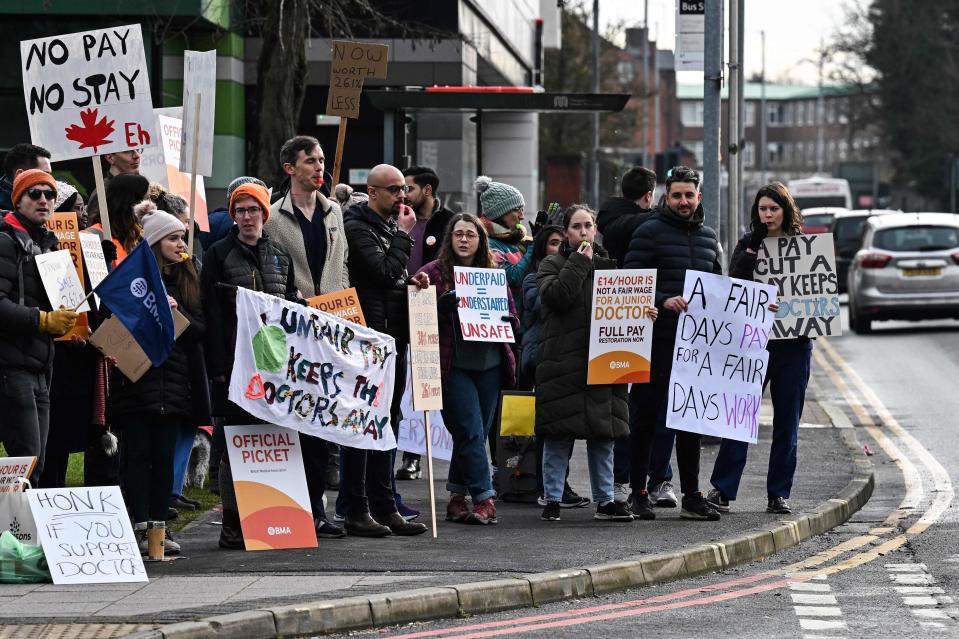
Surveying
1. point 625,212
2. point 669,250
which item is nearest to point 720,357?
point 669,250

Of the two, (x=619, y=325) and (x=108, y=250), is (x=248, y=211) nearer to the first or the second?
(x=108, y=250)

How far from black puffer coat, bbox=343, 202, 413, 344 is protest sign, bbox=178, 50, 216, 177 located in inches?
47.3

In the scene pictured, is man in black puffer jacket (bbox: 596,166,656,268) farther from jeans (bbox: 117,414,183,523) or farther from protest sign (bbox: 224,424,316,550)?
jeans (bbox: 117,414,183,523)

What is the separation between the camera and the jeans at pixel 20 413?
30.1 ft

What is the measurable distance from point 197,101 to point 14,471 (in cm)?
322

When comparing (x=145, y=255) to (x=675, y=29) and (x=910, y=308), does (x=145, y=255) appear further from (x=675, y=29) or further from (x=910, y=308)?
(x=910, y=308)

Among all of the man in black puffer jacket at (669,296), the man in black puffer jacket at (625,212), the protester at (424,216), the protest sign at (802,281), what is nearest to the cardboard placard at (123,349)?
the protester at (424,216)

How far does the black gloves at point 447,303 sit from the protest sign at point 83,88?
1890mm

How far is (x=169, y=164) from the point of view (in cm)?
1337

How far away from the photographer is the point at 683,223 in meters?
11.4

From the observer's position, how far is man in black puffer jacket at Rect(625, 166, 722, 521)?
11375 mm

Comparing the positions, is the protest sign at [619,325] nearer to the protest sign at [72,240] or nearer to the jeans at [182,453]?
the jeans at [182,453]

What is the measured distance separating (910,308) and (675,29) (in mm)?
12464

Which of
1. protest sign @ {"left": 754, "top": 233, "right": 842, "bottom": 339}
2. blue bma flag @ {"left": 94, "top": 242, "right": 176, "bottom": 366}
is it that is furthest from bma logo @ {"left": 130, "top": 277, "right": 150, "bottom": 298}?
protest sign @ {"left": 754, "top": 233, "right": 842, "bottom": 339}
